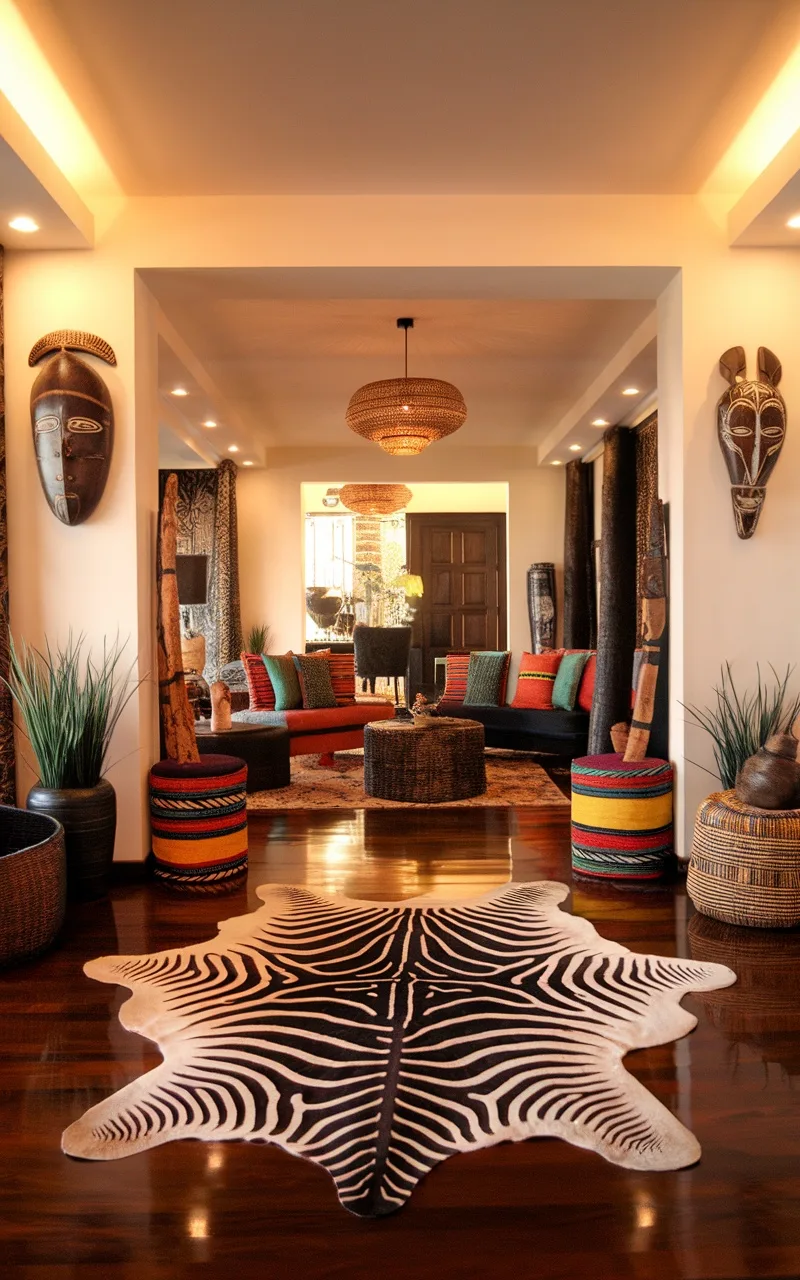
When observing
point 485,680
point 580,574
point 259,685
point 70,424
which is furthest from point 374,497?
point 70,424

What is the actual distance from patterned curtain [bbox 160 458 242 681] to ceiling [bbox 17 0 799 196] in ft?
18.6

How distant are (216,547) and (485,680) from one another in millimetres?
3565

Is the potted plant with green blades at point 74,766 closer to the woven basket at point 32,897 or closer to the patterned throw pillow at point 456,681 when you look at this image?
the woven basket at point 32,897

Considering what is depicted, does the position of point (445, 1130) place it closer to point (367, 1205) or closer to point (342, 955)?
point (367, 1205)

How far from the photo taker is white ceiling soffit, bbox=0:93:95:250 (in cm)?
309

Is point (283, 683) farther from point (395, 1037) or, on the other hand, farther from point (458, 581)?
point (458, 581)

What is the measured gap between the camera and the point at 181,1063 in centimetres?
235

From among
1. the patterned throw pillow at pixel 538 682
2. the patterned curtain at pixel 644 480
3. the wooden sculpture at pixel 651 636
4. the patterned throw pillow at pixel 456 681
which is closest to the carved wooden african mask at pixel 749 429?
the wooden sculpture at pixel 651 636

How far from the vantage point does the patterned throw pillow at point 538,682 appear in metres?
7.57

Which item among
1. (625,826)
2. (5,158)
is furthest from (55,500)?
(625,826)

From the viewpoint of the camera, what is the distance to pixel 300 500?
996cm

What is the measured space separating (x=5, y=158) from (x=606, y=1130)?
3447 millimetres

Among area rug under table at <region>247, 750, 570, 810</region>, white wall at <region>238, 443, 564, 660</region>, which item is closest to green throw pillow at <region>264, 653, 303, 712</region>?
area rug under table at <region>247, 750, 570, 810</region>

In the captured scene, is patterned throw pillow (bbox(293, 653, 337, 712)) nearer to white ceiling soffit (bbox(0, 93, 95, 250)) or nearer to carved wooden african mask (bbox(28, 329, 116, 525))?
carved wooden african mask (bbox(28, 329, 116, 525))
